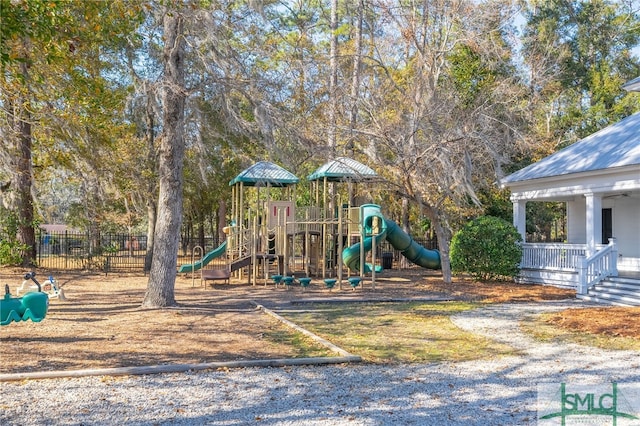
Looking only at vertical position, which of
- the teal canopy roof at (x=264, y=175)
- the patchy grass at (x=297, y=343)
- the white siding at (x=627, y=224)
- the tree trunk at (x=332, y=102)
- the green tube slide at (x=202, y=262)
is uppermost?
the tree trunk at (x=332, y=102)

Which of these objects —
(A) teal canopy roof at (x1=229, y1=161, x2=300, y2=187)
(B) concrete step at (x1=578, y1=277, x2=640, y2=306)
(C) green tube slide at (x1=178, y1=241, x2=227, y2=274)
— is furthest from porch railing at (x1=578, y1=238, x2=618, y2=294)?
(C) green tube slide at (x1=178, y1=241, x2=227, y2=274)

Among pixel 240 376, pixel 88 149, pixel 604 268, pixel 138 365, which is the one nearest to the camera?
pixel 240 376

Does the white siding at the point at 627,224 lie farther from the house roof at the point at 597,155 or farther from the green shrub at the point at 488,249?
the green shrub at the point at 488,249

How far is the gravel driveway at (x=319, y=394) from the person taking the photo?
5.61m

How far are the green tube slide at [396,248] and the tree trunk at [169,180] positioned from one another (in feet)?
28.6

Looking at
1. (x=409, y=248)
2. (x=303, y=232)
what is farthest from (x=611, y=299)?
(x=303, y=232)

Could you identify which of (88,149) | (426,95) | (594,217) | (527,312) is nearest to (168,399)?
(527,312)

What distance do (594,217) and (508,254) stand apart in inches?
122

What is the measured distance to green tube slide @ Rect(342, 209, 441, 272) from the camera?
2109 cm

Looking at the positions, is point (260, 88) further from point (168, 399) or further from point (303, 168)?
point (303, 168)

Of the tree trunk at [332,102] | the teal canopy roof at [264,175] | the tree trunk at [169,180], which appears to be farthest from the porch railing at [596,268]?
the tree trunk at [169,180]

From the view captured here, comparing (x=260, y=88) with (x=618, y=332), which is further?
(x=260, y=88)

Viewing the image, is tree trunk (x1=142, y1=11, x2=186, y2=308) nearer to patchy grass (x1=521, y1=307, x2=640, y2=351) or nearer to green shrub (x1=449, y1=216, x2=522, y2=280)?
patchy grass (x1=521, y1=307, x2=640, y2=351)

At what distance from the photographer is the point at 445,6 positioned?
70.5ft
